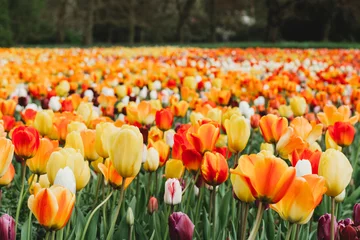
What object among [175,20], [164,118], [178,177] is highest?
[164,118]

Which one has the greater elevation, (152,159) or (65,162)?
(65,162)

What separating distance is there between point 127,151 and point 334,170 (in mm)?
607

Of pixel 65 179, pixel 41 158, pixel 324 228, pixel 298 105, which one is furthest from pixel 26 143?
pixel 298 105

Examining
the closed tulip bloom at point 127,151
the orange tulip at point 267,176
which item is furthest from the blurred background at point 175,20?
the orange tulip at point 267,176

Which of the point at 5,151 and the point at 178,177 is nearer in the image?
the point at 5,151

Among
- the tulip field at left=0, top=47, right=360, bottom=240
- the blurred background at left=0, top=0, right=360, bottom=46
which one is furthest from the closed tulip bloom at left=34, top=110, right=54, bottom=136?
the blurred background at left=0, top=0, right=360, bottom=46

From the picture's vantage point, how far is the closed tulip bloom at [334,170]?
4.99 ft

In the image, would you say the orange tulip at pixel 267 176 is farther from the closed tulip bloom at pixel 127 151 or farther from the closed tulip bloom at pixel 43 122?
the closed tulip bloom at pixel 43 122

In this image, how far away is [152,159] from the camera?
211 cm

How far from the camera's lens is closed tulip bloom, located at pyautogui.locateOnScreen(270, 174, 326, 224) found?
52.2 inches

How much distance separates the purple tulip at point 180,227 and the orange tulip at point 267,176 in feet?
0.75

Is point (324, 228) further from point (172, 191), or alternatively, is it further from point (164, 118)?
point (164, 118)

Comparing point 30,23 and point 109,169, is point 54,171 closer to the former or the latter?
point 109,169

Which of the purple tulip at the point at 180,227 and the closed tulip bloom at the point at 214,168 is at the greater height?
the closed tulip bloom at the point at 214,168
